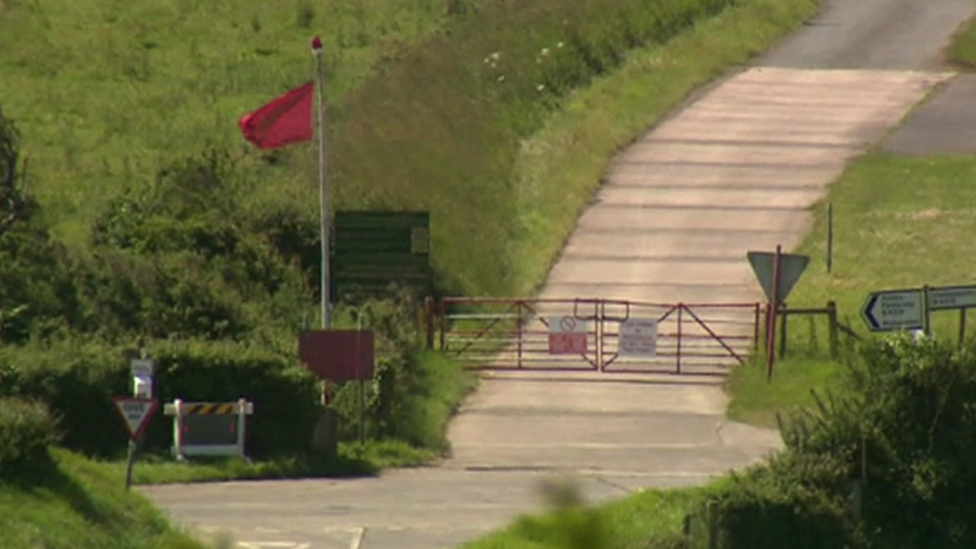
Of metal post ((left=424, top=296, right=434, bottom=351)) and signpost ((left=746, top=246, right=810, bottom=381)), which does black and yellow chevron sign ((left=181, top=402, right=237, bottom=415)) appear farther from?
signpost ((left=746, top=246, right=810, bottom=381))

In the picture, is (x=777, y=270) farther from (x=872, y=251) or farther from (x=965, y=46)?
(x=965, y=46)

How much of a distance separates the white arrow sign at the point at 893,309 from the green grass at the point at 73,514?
34.1 ft

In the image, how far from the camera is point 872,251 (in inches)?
1727

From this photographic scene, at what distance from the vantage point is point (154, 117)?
49031 mm

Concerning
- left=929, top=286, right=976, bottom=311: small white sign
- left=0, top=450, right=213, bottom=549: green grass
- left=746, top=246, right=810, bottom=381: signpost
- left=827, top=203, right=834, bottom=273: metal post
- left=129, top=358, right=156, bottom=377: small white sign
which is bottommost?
left=0, top=450, right=213, bottom=549: green grass

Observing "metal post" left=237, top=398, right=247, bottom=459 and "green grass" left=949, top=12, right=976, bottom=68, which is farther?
"green grass" left=949, top=12, right=976, bottom=68

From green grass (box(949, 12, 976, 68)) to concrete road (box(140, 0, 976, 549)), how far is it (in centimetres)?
48

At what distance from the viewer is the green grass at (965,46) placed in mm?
60719

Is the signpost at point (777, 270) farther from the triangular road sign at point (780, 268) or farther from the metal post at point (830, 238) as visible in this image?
the metal post at point (830, 238)

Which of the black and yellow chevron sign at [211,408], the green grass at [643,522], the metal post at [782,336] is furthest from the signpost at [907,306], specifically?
the black and yellow chevron sign at [211,408]

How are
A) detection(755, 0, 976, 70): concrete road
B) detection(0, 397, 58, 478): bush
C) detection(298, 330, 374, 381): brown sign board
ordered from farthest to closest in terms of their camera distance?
detection(755, 0, 976, 70): concrete road
detection(298, 330, 374, 381): brown sign board
detection(0, 397, 58, 478): bush

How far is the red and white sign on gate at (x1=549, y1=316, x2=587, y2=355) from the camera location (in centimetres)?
3653

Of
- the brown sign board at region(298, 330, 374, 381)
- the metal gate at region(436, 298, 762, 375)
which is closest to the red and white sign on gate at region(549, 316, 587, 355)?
the metal gate at region(436, 298, 762, 375)

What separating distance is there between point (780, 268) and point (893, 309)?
3930mm
